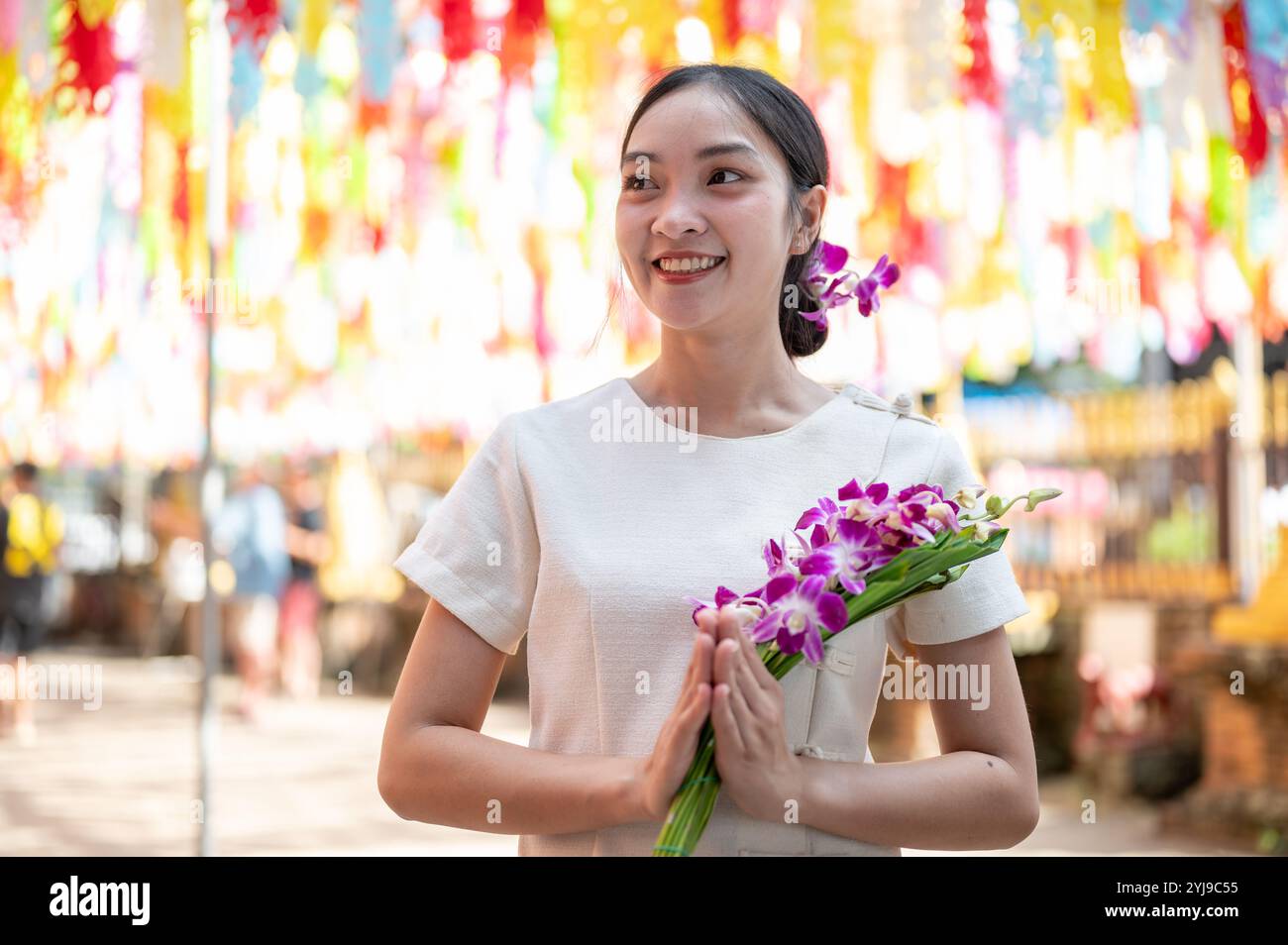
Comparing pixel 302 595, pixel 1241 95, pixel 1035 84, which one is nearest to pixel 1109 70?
pixel 1035 84

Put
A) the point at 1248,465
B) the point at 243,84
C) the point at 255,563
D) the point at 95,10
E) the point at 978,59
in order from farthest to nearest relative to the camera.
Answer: the point at 255,563
the point at 1248,465
the point at 243,84
the point at 978,59
the point at 95,10

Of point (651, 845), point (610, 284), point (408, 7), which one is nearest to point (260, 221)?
point (408, 7)

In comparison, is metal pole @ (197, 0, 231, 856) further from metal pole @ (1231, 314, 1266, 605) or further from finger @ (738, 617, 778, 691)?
metal pole @ (1231, 314, 1266, 605)

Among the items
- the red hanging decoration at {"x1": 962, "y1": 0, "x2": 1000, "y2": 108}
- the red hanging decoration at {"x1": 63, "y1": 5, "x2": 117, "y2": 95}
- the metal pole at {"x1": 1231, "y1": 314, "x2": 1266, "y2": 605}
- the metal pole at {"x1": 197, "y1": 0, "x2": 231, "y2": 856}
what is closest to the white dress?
the metal pole at {"x1": 197, "y1": 0, "x2": 231, "y2": 856}

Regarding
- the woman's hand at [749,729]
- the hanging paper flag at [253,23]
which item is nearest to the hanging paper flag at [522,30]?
the hanging paper flag at [253,23]

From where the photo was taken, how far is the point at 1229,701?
559cm

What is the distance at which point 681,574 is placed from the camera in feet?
4.40

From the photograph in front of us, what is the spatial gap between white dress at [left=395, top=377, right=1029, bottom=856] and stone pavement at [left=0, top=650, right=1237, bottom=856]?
2466 mm

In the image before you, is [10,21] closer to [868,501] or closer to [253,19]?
[253,19]

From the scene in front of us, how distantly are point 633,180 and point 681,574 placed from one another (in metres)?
0.40

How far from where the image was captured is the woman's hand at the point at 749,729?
46.4 inches

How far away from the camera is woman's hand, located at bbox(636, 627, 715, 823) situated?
118 centimetres

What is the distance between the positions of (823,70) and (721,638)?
130 inches

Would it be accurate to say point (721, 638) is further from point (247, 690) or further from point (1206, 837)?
point (247, 690)
